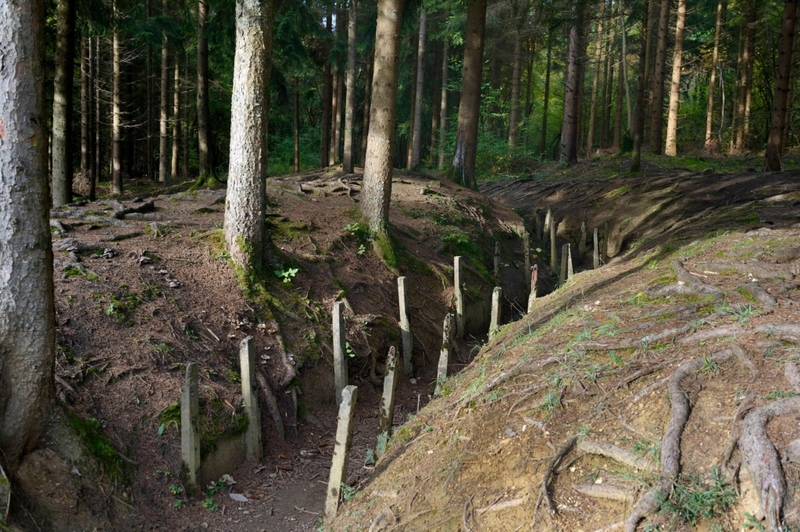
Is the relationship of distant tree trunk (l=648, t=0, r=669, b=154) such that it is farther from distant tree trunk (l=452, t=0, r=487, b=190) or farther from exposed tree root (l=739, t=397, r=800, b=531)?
exposed tree root (l=739, t=397, r=800, b=531)

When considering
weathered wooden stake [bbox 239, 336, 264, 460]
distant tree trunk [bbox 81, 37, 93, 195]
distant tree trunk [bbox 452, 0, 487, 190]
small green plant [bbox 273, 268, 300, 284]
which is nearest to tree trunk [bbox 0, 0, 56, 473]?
weathered wooden stake [bbox 239, 336, 264, 460]

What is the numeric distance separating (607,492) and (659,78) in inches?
893

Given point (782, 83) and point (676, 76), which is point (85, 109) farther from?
point (676, 76)

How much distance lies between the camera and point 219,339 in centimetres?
859

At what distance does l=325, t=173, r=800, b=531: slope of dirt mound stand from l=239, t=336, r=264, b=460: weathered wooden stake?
1.85 meters

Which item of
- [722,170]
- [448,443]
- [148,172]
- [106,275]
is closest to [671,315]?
[448,443]

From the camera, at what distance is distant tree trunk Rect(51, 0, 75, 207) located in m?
12.9

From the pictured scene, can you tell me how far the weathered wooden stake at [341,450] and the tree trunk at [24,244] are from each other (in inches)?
102

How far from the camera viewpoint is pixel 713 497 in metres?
3.90

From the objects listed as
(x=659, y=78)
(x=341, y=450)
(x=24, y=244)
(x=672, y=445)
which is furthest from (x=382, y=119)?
(x=659, y=78)

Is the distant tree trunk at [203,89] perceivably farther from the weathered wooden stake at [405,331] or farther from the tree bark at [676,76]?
the tree bark at [676,76]

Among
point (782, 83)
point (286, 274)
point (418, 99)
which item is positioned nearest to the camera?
point (286, 274)

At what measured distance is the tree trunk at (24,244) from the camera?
509 cm

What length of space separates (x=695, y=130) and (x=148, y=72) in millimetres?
28242
